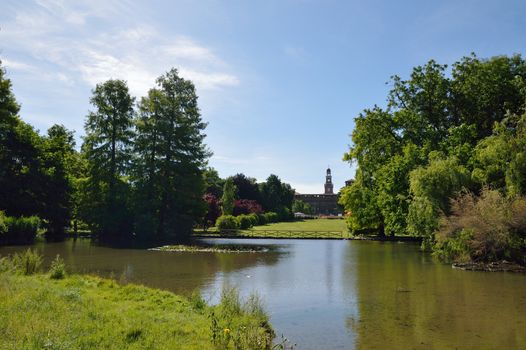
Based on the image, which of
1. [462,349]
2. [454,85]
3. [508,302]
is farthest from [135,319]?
[454,85]

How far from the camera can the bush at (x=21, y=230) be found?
125ft

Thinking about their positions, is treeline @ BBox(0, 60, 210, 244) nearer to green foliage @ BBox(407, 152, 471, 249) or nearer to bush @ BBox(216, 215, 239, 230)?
bush @ BBox(216, 215, 239, 230)

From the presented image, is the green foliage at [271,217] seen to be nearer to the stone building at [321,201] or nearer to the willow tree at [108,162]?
the willow tree at [108,162]

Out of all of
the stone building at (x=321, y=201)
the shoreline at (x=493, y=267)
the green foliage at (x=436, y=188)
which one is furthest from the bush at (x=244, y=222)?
the stone building at (x=321, y=201)

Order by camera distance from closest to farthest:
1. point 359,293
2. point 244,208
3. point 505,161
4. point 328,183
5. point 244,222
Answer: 1. point 359,293
2. point 505,161
3. point 244,222
4. point 244,208
5. point 328,183

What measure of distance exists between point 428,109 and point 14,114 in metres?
39.7

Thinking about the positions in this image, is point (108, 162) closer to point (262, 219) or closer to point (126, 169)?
point (126, 169)

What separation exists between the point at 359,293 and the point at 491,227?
34.8ft

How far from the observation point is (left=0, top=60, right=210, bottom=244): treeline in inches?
1794

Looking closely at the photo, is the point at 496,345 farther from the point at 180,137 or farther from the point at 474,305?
the point at 180,137

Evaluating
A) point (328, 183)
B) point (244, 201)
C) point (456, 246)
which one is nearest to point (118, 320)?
point (456, 246)

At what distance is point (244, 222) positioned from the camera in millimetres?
64562

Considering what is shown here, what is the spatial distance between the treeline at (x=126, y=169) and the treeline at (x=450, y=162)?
18710 millimetres

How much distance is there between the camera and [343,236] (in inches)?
2026
